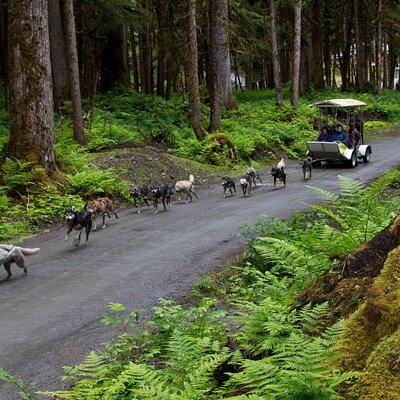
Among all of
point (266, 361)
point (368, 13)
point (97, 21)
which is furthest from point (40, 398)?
point (368, 13)

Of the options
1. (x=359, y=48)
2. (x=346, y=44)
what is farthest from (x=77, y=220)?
(x=346, y=44)

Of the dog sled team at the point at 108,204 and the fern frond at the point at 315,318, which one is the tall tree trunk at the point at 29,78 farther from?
the fern frond at the point at 315,318

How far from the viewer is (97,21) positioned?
1220 inches

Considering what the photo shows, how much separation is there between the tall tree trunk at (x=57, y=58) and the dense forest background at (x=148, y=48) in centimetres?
5

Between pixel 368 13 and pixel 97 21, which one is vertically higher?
pixel 368 13

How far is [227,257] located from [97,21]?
24.1 m

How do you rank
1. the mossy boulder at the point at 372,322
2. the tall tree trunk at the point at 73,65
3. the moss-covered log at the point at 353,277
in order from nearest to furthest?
the mossy boulder at the point at 372,322 < the moss-covered log at the point at 353,277 < the tall tree trunk at the point at 73,65

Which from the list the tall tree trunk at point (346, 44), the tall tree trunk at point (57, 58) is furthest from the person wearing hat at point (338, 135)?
the tall tree trunk at point (346, 44)

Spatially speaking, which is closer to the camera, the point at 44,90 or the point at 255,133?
the point at 44,90

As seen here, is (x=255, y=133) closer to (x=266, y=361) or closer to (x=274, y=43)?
(x=274, y=43)

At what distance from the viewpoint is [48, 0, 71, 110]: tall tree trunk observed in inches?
1080

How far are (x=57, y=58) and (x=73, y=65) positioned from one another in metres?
8.43

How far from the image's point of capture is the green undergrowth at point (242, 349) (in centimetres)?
316

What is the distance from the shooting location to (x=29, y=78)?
15344 millimetres
